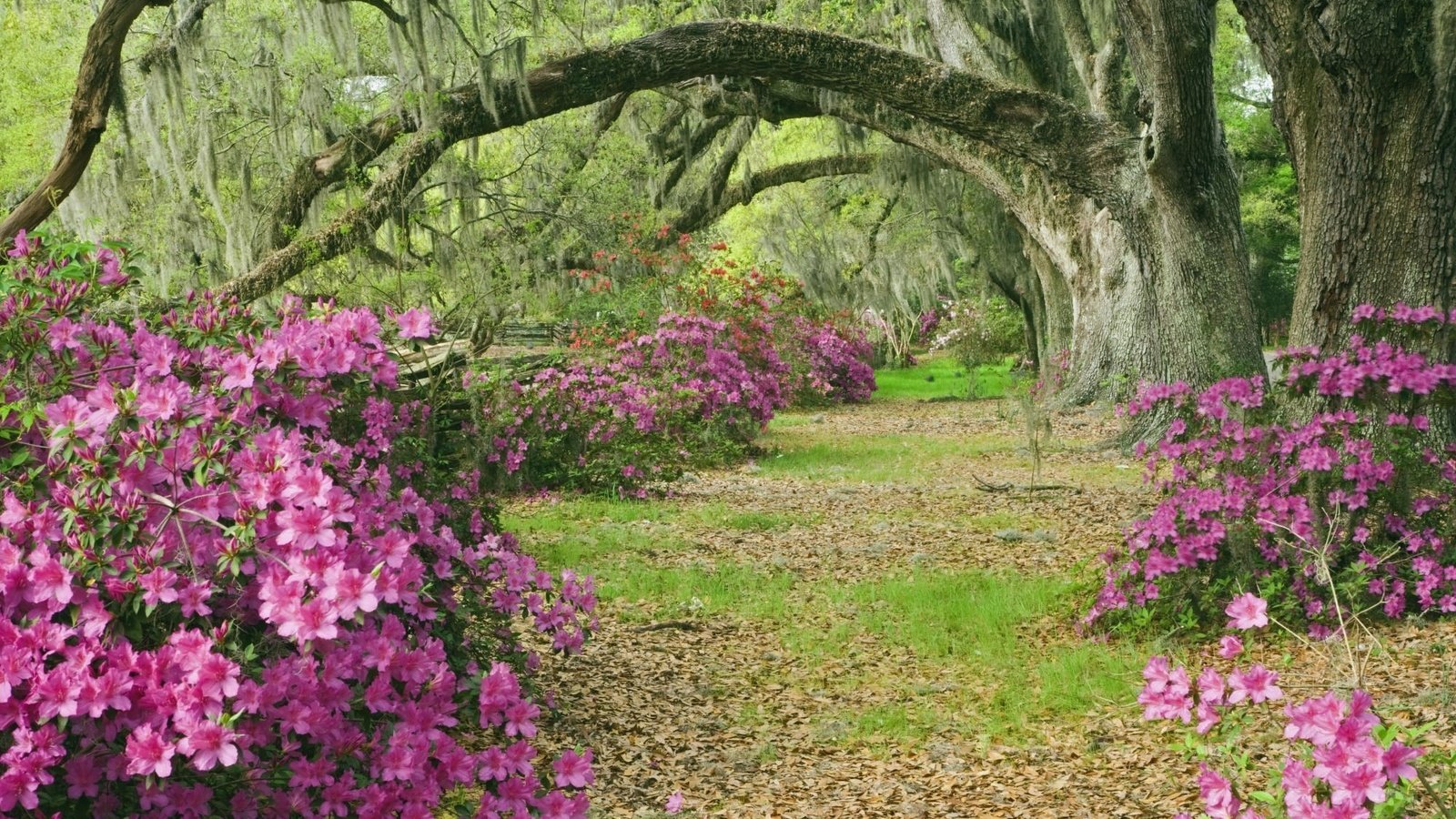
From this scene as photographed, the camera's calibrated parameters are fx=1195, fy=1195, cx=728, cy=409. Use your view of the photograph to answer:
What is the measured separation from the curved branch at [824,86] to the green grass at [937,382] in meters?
9.73

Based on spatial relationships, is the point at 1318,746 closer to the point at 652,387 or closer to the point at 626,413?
the point at 626,413

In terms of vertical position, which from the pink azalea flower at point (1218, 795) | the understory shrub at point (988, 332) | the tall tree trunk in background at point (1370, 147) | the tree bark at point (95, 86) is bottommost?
the pink azalea flower at point (1218, 795)

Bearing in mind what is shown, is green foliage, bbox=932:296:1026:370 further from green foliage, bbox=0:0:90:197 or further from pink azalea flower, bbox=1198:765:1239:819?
pink azalea flower, bbox=1198:765:1239:819

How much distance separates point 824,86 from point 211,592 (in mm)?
7711

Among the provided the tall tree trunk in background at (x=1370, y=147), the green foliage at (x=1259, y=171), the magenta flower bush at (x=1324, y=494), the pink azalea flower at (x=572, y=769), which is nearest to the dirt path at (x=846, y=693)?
the magenta flower bush at (x=1324, y=494)

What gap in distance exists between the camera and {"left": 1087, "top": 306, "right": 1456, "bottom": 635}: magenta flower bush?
4891mm

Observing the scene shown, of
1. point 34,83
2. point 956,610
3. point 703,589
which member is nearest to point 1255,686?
point 956,610

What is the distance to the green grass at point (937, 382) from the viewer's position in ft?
70.4

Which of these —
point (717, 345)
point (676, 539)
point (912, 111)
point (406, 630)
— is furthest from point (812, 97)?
point (406, 630)

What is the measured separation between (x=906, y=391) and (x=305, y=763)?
21.3 m

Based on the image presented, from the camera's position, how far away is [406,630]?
114 inches

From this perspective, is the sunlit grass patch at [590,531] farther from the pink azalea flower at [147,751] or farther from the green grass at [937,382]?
the green grass at [937,382]

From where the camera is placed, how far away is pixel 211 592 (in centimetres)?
227

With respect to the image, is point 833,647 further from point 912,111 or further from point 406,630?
point 912,111
